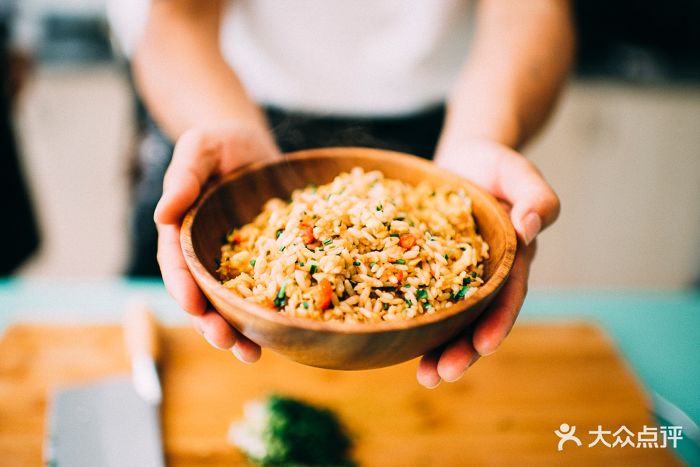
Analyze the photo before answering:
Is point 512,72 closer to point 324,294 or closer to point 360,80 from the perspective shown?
point 360,80

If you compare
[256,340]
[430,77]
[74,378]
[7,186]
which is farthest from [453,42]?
[7,186]

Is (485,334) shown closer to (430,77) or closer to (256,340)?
(256,340)

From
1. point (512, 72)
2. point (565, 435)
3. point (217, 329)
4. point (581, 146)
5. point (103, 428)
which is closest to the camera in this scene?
point (217, 329)

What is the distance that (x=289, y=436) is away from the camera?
1273mm

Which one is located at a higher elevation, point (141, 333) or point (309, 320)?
point (309, 320)

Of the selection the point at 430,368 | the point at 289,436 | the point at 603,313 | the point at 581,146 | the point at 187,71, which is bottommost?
the point at 581,146

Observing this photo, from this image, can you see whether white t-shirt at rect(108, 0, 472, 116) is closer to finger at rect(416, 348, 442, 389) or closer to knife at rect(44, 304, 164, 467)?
knife at rect(44, 304, 164, 467)

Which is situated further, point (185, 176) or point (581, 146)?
point (581, 146)

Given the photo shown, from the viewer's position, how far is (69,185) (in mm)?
3188

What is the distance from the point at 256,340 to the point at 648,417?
1124mm

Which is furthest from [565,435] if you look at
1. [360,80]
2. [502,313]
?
[360,80]

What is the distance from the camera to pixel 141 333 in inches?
57.3

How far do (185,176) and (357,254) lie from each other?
1.06ft

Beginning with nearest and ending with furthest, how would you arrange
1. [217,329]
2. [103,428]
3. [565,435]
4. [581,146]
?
[217,329], [103,428], [565,435], [581,146]
